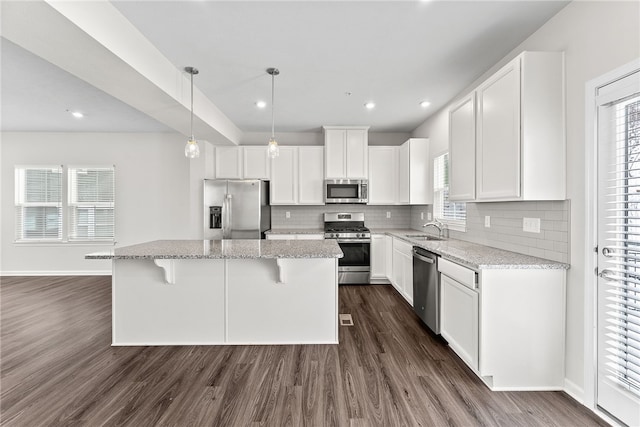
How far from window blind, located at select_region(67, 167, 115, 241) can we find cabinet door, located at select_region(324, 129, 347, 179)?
410cm

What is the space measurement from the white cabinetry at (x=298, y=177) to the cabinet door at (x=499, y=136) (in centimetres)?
293

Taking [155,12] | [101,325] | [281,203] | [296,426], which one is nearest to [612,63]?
[296,426]

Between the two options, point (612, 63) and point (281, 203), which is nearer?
point (612, 63)

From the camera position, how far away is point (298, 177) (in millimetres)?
5191

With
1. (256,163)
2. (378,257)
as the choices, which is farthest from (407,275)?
(256,163)

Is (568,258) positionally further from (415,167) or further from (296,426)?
(415,167)

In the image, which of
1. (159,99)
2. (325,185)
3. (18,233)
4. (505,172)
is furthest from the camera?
(18,233)

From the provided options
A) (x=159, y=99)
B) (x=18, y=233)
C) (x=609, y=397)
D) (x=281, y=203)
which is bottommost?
(x=609, y=397)

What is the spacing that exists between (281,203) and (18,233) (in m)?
5.10

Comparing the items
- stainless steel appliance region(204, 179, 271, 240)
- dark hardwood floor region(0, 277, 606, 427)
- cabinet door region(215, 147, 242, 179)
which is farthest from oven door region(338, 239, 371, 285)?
cabinet door region(215, 147, 242, 179)

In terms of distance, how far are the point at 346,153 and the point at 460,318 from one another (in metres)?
3.34

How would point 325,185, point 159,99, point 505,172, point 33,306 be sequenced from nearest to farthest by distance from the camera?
point 505,172 → point 159,99 → point 33,306 → point 325,185

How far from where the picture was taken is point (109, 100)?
13.1 feet

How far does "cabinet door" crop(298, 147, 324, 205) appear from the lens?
518 cm
